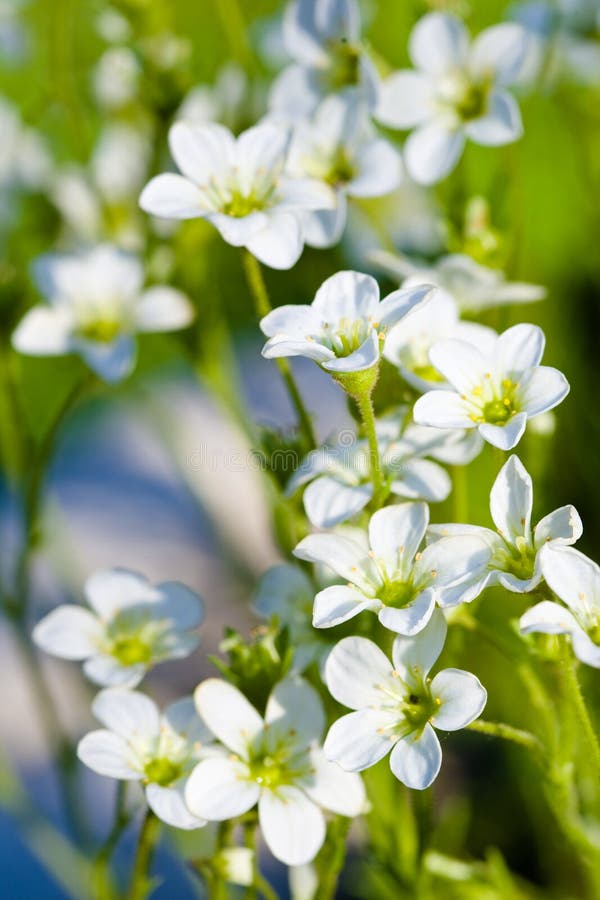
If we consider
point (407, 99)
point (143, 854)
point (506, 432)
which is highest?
point (407, 99)

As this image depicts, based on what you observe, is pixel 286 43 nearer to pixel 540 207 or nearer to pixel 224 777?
pixel 224 777

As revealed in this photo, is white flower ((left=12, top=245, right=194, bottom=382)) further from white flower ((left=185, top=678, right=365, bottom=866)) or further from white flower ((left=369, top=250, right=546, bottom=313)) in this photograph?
white flower ((left=185, top=678, right=365, bottom=866))

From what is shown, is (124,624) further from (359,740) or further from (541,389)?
(541,389)

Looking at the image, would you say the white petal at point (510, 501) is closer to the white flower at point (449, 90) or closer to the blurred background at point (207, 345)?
the blurred background at point (207, 345)

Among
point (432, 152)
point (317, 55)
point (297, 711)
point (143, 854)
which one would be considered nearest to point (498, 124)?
point (432, 152)

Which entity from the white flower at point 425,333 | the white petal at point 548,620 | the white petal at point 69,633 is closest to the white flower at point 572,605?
the white petal at point 548,620

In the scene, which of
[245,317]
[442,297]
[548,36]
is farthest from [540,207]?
[442,297]

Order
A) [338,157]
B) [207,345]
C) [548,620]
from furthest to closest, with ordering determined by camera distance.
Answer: [207,345] < [338,157] < [548,620]
